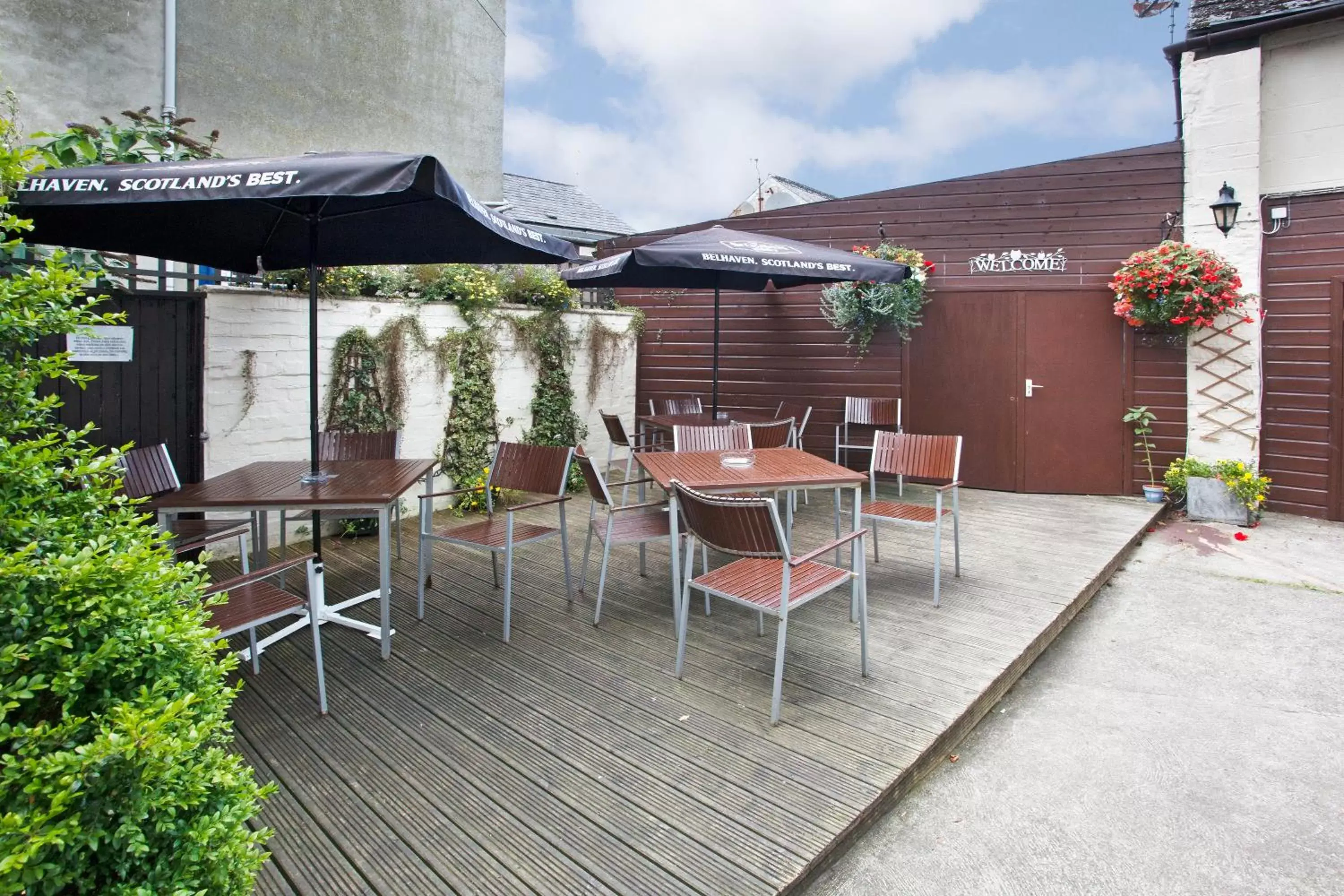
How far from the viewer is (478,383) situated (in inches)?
243

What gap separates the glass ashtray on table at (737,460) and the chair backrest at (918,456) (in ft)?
2.51

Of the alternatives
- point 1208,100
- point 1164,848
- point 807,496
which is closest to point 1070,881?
point 1164,848

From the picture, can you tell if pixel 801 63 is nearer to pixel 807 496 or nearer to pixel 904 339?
pixel 904 339

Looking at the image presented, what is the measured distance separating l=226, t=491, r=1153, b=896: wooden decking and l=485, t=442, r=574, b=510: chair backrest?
0.59m

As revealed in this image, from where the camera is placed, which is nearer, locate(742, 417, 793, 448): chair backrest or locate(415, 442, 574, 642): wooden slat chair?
locate(415, 442, 574, 642): wooden slat chair

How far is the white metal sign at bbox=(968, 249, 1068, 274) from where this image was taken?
273 inches

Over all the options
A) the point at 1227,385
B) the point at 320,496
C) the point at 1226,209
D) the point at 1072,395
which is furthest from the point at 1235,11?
the point at 320,496

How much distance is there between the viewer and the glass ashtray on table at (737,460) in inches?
154

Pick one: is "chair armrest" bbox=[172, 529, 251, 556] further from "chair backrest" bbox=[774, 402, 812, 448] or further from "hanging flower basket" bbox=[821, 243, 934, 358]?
"hanging flower basket" bbox=[821, 243, 934, 358]

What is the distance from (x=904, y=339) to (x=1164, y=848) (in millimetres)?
5736

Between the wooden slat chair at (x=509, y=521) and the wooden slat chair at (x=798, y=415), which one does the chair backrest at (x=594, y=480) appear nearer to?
the wooden slat chair at (x=509, y=521)

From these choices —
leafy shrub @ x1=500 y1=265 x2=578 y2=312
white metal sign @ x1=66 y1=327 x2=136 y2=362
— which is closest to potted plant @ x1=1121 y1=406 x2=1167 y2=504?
leafy shrub @ x1=500 y1=265 x2=578 y2=312

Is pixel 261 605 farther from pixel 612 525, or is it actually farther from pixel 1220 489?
pixel 1220 489

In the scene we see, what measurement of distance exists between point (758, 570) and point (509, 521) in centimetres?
114
